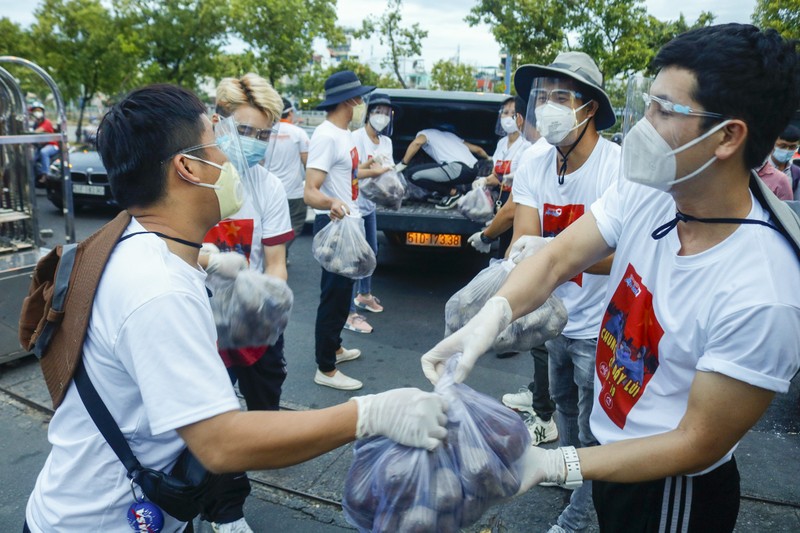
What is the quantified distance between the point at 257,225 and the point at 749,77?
2282mm

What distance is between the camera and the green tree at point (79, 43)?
21266 mm

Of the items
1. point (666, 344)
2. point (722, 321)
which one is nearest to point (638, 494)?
point (666, 344)

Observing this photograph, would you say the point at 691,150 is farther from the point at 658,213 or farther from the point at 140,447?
the point at 140,447

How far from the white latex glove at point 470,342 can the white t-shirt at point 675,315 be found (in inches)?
14.5

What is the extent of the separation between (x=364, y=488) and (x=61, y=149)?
4534 mm

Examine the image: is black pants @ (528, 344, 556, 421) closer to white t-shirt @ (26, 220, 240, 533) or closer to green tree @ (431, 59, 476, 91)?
white t-shirt @ (26, 220, 240, 533)

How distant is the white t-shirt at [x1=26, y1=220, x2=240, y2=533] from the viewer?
4.21 ft

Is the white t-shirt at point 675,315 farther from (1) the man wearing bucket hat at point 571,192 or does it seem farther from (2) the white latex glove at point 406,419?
(1) the man wearing bucket hat at point 571,192

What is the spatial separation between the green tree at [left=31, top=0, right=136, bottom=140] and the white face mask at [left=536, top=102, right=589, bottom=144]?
21673mm

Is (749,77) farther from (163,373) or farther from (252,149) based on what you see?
(252,149)

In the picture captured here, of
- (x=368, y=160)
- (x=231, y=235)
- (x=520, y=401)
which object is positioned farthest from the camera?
(x=368, y=160)

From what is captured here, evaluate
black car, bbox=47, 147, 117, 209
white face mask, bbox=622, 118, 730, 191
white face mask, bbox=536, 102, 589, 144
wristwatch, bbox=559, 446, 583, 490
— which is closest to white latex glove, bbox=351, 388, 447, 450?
wristwatch, bbox=559, 446, 583, 490

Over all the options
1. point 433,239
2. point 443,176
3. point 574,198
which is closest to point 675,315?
point 574,198

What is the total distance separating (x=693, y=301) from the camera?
1508 millimetres
